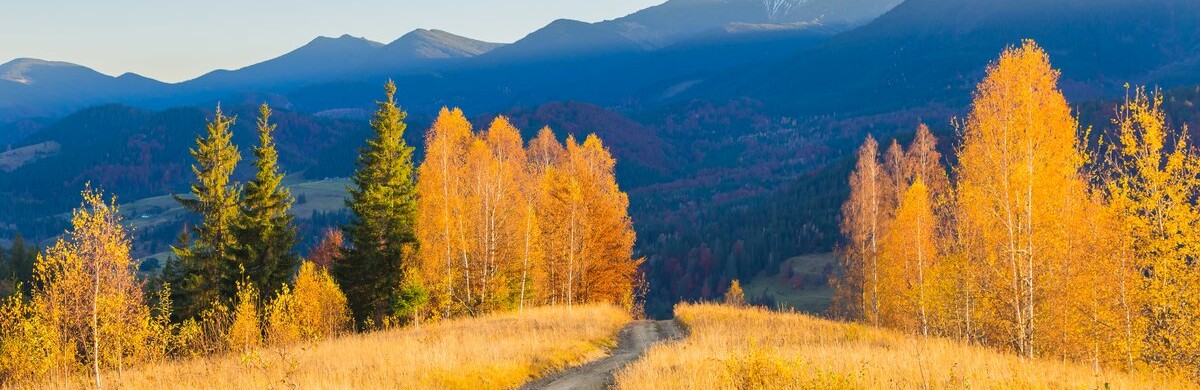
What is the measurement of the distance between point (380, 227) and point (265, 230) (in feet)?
23.3

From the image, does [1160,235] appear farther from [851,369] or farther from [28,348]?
[28,348]

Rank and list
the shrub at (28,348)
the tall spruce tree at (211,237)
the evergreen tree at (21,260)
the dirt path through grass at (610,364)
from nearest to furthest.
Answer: the dirt path through grass at (610,364)
the shrub at (28,348)
the tall spruce tree at (211,237)
the evergreen tree at (21,260)

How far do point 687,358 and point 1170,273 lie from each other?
14.7m

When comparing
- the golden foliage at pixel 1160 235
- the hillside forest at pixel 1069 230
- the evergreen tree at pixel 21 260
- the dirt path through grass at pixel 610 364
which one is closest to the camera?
the dirt path through grass at pixel 610 364

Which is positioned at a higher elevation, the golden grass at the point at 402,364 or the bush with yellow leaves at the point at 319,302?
the golden grass at the point at 402,364

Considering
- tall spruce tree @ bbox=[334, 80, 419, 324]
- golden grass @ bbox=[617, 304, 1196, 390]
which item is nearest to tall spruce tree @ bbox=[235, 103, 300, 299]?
tall spruce tree @ bbox=[334, 80, 419, 324]

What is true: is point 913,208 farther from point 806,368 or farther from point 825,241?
point 825,241

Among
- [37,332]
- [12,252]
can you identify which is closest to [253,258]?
[37,332]

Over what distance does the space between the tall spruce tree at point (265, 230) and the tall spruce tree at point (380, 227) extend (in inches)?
138

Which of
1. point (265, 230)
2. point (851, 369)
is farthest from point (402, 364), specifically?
point (265, 230)

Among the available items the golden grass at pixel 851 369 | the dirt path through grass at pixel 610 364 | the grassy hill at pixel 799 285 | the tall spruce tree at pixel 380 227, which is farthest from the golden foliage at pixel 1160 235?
the grassy hill at pixel 799 285

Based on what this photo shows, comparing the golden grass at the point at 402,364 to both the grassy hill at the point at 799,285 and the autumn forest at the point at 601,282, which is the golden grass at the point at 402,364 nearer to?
the autumn forest at the point at 601,282

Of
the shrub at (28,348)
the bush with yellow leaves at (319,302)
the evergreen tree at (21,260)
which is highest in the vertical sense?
the shrub at (28,348)

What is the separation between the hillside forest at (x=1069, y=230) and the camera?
69.6ft
